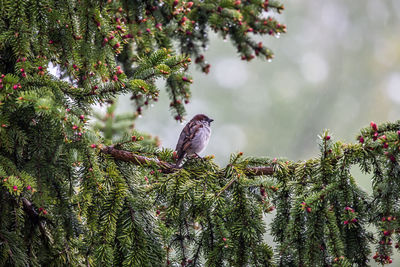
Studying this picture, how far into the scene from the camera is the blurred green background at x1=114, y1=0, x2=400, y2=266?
54.5 ft

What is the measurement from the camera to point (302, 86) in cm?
1867

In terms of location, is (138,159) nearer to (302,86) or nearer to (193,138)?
(193,138)

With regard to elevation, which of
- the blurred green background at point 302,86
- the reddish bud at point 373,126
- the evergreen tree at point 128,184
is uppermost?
the blurred green background at point 302,86

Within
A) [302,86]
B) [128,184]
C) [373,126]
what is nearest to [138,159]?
[128,184]

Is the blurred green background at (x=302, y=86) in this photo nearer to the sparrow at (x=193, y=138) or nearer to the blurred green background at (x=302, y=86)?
the blurred green background at (x=302, y=86)

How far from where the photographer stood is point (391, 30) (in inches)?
832

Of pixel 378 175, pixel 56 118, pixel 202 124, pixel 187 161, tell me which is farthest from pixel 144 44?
pixel 378 175

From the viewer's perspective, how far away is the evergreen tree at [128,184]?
1.94 metres

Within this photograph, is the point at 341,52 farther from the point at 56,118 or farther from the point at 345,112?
the point at 56,118

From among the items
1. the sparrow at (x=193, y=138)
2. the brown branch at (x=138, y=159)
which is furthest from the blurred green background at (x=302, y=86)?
the brown branch at (x=138, y=159)

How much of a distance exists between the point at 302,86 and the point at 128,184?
17233 mm

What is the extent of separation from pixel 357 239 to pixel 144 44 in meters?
2.24

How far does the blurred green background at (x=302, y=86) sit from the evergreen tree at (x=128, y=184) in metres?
11.9

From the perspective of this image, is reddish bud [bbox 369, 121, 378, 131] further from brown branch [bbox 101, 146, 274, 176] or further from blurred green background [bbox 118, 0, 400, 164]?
blurred green background [bbox 118, 0, 400, 164]
